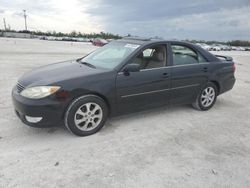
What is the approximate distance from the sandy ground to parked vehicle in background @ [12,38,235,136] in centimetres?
32

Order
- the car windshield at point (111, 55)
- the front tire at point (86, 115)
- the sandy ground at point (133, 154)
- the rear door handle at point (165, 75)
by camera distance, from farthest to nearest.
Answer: the rear door handle at point (165, 75)
the car windshield at point (111, 55)
the front tire at point (86, 115)
the sandy ground at point (133, 154)

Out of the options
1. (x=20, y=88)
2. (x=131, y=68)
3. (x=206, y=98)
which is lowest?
(x=206, y=98)

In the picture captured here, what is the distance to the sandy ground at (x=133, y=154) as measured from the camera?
259 cm

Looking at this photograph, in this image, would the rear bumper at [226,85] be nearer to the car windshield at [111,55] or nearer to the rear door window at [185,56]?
the rear door window at [185,56]

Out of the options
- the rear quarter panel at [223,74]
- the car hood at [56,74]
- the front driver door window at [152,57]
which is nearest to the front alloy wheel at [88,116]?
the car hood at [56,74]

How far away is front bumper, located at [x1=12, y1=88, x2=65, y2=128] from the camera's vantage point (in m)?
3.17

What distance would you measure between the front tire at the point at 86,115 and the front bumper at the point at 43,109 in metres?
0.14

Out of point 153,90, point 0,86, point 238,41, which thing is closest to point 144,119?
point 153,90

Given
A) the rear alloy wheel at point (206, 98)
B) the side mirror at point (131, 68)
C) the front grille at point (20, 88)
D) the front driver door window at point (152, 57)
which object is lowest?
the rear alloy wheel at point (206, 98)

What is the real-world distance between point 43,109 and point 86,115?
65cm

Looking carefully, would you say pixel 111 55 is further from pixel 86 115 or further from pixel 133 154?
pixel 133 154

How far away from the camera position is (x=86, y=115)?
3502mm

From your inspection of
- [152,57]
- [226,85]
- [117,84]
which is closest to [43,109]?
[117,84]

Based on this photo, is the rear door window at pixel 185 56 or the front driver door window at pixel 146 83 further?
A: the rear door window at pixel 185 56
